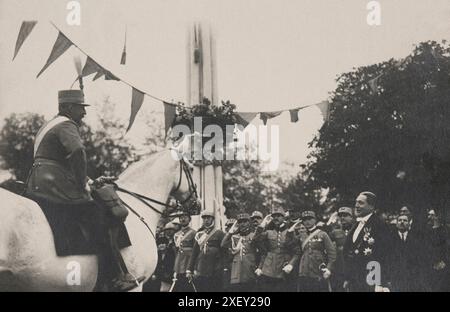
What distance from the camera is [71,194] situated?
7.17 m

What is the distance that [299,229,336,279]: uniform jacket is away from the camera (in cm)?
791

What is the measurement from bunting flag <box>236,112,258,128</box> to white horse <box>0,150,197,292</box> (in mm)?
1298

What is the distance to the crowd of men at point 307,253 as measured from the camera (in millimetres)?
7922

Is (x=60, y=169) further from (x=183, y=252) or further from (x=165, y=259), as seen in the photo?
(x=183, y=252)

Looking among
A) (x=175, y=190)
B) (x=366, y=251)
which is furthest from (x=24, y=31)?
(x=366, y=251)

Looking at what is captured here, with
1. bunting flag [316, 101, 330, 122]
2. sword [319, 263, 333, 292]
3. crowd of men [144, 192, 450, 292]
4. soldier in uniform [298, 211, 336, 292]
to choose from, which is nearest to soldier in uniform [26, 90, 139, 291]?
crowd of men [144, 192, 450, 292]

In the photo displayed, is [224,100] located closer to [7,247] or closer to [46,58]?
[46,58]

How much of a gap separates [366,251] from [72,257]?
3138mm

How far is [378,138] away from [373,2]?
65.7 inches

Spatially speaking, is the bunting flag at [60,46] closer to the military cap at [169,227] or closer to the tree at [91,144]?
the tree at [91,144]

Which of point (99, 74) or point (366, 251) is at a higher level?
point (99, 74)

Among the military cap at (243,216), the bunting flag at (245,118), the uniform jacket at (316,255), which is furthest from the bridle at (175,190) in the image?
the uniform jacket at (316,255)

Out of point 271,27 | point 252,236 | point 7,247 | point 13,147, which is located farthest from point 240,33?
point 7,247

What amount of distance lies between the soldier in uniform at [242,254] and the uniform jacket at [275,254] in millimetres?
138
